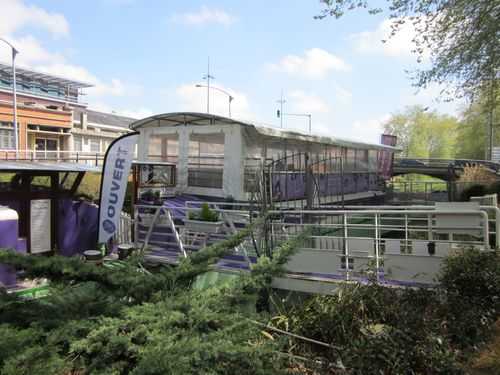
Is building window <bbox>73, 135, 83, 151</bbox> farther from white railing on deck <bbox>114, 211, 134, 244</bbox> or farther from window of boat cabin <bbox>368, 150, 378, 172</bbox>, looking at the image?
white railing on deck <bbox>114, 211, 134, 244</bbox>

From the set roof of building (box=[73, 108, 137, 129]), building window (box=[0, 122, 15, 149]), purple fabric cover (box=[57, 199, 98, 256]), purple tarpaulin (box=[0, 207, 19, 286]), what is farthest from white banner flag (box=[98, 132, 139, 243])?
roof of building (box=[73, 108, 137, 129])

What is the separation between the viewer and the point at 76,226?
28.7 feet

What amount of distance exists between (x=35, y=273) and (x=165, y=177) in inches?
348

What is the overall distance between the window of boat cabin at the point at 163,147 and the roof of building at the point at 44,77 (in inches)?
1697

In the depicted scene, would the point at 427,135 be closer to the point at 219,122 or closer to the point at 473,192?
the point at 473,192

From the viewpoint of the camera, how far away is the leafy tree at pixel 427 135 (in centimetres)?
6172

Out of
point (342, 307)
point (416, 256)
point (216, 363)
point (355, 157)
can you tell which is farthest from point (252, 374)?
point (355, 157)

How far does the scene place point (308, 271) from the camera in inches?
239

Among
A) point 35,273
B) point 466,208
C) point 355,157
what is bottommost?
point 35,273

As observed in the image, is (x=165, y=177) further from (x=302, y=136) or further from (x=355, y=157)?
(x=355, y=157)

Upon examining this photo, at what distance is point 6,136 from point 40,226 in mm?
30172

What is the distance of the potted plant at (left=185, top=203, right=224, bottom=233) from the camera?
721cm

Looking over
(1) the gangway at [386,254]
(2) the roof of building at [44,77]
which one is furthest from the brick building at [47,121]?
(1) the gangway at [386,254]

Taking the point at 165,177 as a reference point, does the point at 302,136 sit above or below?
above
